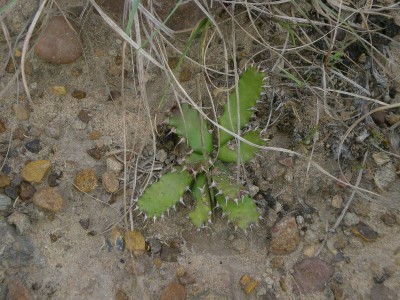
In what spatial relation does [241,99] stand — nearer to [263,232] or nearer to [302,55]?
[302,55]

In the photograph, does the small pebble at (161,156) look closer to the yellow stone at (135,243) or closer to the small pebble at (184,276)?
the yellow stone at (135,243)

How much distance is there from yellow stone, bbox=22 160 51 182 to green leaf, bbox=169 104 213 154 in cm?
50

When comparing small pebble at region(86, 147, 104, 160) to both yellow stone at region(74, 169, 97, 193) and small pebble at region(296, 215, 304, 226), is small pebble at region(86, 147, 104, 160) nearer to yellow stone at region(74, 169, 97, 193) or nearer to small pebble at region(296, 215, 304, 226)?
yellow stone at region(74, 169, 97, 193)

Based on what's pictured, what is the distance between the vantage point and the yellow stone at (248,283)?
182cm

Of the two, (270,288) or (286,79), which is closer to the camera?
(270,288)

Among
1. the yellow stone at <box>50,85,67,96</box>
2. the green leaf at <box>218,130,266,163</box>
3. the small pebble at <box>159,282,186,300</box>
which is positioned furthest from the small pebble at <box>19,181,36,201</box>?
the green leaf at <box>218,130,266,163</box>

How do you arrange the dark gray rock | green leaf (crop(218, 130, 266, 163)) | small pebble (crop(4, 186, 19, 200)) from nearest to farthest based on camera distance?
the dark gray rock → small pebble (crop(4, 186, 19, 200)) → green leaf (crop(218, 130, 266, 163))

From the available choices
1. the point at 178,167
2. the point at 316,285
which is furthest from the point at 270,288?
the point at 178,167

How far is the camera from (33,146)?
1.91 metres

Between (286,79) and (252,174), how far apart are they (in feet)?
1.36

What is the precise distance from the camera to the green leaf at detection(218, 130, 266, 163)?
1936 millimetres

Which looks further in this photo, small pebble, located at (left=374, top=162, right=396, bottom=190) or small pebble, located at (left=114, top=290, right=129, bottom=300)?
small pebble, located at (left=374, top=162, right=396, bottom=190)

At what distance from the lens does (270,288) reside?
1.83 meters

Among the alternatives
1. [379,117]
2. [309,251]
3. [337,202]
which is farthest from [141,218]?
[379,117]
